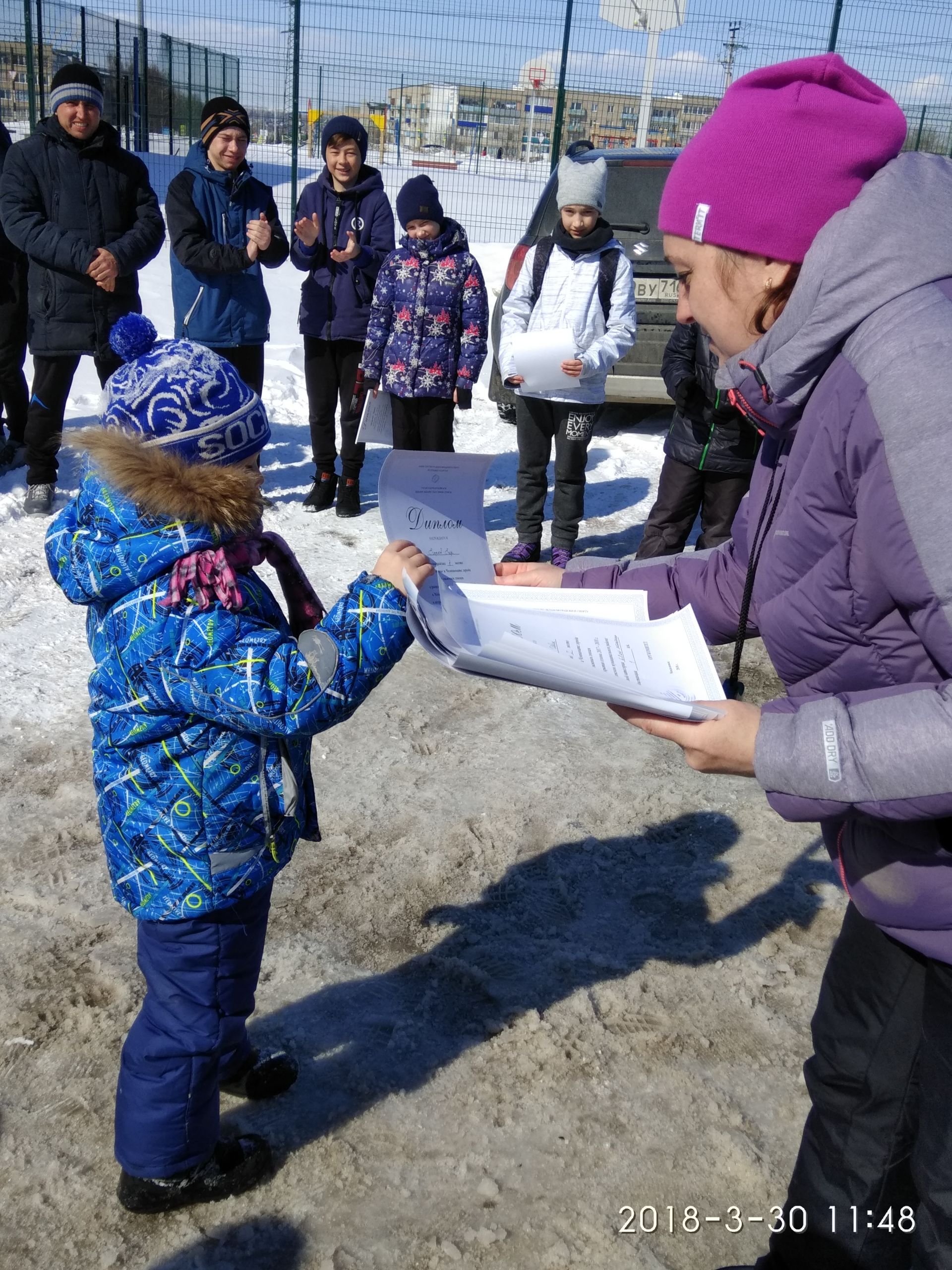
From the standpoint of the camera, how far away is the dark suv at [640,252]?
7469 mm

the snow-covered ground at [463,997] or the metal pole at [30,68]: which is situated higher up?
the metal pole at [30,68]

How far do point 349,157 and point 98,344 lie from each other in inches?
71.5

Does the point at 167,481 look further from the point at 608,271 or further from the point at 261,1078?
the point at 608,271

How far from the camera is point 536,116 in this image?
45.4 feet

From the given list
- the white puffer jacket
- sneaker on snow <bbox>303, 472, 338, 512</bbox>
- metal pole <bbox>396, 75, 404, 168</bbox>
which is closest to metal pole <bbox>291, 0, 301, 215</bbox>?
metal pole <bbox>396, 75, 404, 168</bbox>

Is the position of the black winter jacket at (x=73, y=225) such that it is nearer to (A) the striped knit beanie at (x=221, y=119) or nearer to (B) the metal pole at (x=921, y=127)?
(A) the striped knit beanie at (x=221, y=119)

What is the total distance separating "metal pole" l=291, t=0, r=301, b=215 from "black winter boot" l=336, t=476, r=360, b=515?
269 inches

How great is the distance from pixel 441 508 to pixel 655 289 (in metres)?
5.99

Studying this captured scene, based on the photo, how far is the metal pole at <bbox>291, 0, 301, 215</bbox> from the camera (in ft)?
39.9

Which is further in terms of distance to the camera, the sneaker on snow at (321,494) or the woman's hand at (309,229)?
the sneaker on snow at (321,494)

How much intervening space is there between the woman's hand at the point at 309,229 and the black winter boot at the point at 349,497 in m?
1.41

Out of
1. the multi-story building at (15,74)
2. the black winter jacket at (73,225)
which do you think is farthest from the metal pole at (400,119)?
the black winter jacket at (73,225)

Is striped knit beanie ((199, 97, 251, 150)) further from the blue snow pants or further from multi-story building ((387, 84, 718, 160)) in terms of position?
multi-story building ((387, 84, 718, 160))

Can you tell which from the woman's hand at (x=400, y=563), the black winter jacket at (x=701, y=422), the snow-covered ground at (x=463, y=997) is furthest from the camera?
the black winter jacket at (x=701, y=422)
